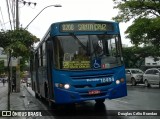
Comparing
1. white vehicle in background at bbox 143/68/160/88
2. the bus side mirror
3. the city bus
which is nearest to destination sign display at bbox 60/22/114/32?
the city bus

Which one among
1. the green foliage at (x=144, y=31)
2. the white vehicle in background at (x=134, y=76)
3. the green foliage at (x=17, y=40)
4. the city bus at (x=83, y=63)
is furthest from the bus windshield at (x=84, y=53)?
the white vehicle in background at (x=134, y=76)

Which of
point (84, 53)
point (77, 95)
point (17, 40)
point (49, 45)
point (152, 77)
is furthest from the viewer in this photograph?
point (152, 77)

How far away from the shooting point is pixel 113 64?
13.7 meters

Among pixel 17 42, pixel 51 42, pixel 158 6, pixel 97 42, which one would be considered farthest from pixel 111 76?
pixel 158 6

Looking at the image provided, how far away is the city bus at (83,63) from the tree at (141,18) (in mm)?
24359

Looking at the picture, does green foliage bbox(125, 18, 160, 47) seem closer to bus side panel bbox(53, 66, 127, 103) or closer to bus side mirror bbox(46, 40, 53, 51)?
bus side mirror bbox(46, 40, 53, 51)

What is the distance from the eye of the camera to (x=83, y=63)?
43.8 feet

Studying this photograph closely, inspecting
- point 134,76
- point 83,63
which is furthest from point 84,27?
point 134,76

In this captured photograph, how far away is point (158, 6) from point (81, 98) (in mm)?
28197

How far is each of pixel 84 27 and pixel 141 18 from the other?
2726cm

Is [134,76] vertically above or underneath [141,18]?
underneath

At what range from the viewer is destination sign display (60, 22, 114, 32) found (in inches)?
541

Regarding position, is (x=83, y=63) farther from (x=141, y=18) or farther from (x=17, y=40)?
(x=141, y=18)

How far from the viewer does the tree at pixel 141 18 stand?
39.0 metres
